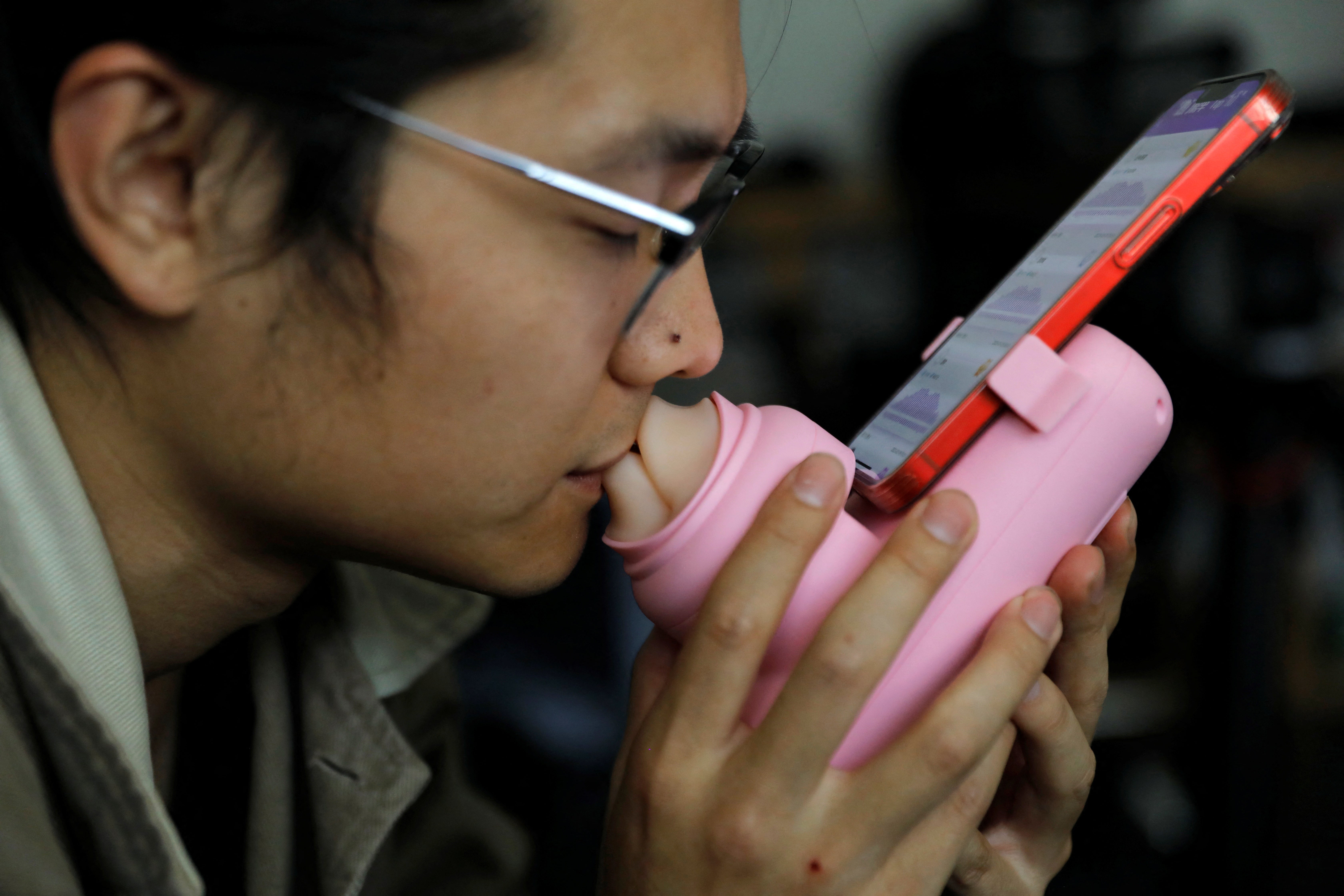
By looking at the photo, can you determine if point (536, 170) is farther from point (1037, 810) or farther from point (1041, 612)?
point (1037, 810)

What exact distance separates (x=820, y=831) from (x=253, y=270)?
51 cm

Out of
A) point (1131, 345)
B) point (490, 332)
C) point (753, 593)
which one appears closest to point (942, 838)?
point (753, 593)

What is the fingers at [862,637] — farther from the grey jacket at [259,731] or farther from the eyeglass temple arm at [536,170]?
the grey jacket at [259,731]

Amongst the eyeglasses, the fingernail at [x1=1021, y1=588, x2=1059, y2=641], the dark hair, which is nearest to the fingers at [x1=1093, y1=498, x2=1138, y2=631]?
the fingernail at [x1=1021, y1=588, x2=1059, y2=641]

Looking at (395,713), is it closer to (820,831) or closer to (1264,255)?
(820,831)

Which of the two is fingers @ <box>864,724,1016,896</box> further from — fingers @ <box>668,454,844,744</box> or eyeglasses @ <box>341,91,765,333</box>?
eyeglasses @ <box>341,91,765,333</box>

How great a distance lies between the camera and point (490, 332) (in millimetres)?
590

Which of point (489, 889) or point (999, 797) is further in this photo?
point (489, 889)

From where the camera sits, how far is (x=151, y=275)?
0.58 meters

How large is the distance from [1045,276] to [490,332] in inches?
15.0

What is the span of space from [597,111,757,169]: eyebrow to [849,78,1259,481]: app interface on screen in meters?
0.23

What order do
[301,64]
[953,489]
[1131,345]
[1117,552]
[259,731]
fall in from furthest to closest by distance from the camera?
[1131,345] < [259,731] < [1117,552] < [953,489] < [301,64]

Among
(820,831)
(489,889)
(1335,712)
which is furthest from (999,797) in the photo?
(1335,712)

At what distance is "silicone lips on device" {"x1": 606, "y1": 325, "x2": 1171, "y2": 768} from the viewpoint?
24.1 inches
